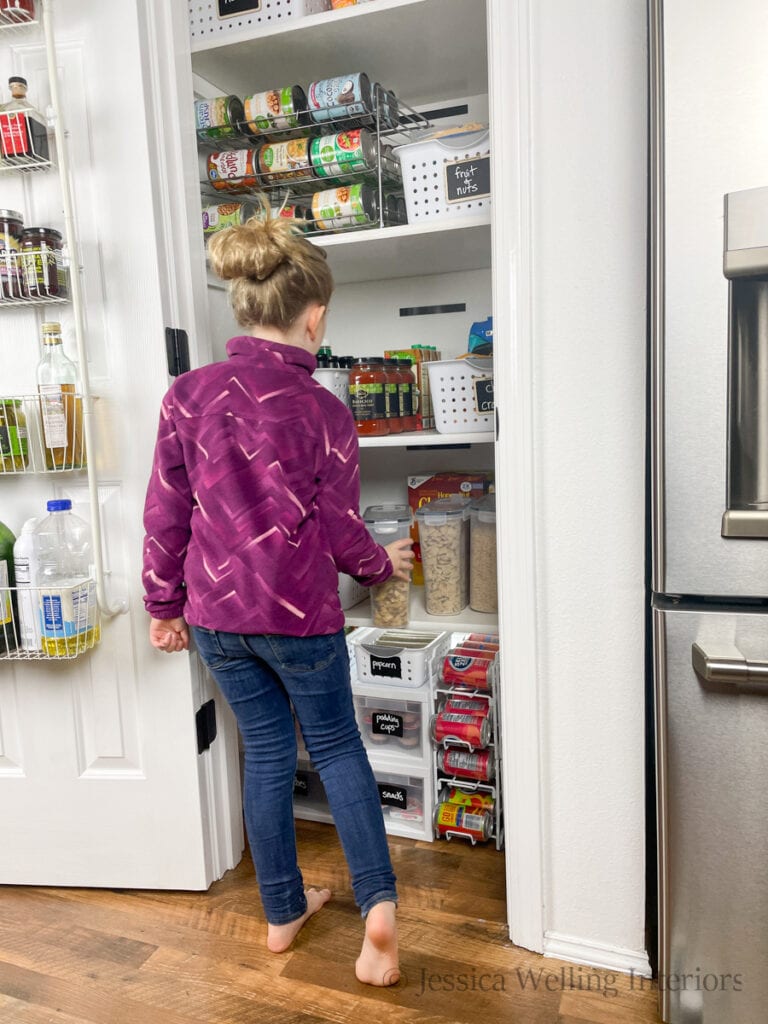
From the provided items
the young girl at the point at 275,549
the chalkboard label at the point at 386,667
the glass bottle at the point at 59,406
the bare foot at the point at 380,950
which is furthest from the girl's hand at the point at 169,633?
the bare foot at the point at 380,950

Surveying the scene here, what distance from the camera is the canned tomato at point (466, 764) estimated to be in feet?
5.65

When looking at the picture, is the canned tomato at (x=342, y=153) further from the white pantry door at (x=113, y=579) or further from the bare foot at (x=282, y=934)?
the bare foot at (x=282, y=934)

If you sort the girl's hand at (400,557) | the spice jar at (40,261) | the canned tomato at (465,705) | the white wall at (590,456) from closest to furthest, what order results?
the white wall at (590,456) → the spice jar at (40,261) → the girl's hand at (400,557) → the canned tomato at (465,705)

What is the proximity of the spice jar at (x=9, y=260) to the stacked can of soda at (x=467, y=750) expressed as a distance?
121 centimetres

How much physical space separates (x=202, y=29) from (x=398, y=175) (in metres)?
0.52

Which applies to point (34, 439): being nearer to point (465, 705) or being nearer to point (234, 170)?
point (234, 170)

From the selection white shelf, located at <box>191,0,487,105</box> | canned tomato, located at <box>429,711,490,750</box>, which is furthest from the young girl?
white shelf, located at <box>191,0,487,105</box>

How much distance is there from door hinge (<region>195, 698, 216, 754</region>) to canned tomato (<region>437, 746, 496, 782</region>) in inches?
20.6

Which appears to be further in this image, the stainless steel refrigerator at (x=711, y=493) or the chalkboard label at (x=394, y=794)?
the chalkboard label at (x=394, y=794)

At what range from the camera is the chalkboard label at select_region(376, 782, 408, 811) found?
1825 mm

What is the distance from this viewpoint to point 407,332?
2.05 meters

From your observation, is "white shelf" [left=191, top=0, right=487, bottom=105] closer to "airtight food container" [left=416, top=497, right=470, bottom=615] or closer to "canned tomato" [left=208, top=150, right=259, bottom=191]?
"canned tomato" [left=208, top=150, right=259, bottom=191]

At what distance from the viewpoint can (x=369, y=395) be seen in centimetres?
169

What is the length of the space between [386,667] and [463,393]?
658mm
